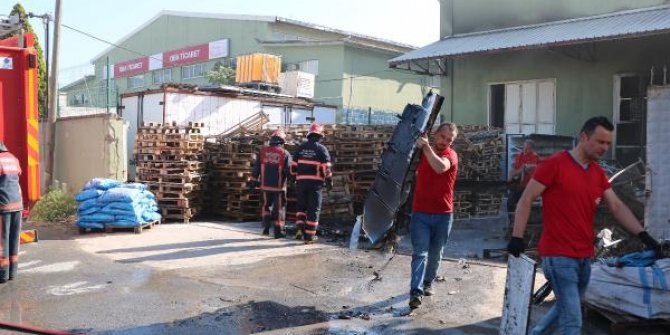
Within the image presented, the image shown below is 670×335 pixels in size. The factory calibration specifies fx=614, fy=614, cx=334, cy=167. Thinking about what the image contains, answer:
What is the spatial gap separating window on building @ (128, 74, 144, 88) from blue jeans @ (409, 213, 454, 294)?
1472 inches

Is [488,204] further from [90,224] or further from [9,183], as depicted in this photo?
[9,183]

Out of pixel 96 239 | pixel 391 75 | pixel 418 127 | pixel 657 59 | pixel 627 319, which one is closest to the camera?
pixel 627 319

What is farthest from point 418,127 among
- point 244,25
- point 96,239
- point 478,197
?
point 244,25

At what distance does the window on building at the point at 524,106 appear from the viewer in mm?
16641

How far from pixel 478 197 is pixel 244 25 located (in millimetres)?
22926

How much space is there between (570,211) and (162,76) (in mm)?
37689

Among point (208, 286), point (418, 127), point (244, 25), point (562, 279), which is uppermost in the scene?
point (244, 25)

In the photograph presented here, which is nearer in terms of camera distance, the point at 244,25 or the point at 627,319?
the point at 627,319

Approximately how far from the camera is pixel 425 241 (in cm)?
619

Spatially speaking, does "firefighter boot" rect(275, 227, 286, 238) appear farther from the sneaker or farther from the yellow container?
the yellow container

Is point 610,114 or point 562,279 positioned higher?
point 610,114

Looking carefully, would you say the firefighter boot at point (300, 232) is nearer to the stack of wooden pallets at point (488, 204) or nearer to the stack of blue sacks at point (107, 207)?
the stack of blue sacks at point (107, 207)

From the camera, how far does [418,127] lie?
22.1 feet

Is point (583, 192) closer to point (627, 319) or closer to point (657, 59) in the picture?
point (627, 319)
